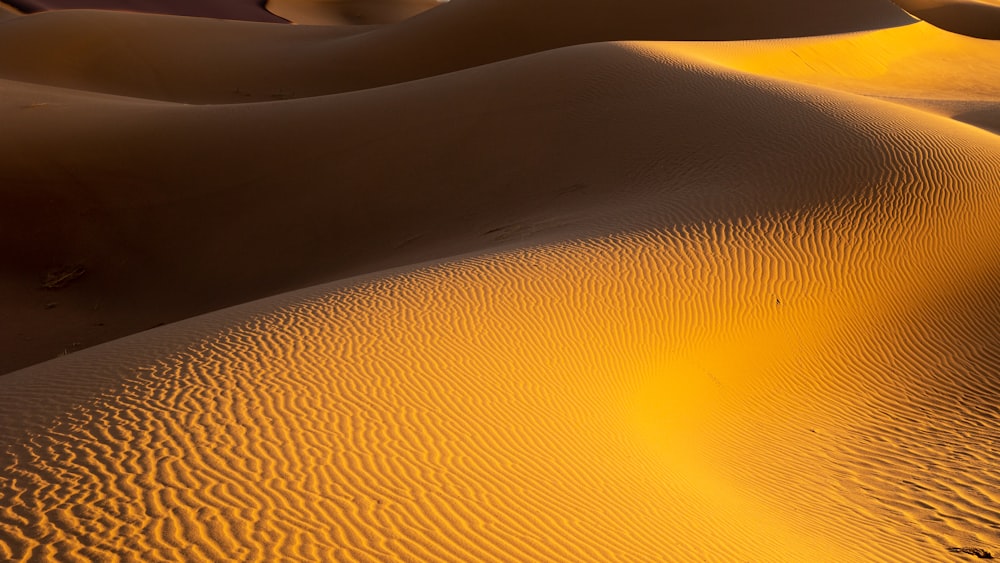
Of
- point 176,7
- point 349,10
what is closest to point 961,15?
point 176,7

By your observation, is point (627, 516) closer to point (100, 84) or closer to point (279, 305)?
point (279, 305)

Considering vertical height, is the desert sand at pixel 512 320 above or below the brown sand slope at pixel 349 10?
above

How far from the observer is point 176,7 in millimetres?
42938

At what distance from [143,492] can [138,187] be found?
420 inches

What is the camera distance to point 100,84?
2458 centimetres

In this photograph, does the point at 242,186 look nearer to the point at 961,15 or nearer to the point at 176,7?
the point at 961,15

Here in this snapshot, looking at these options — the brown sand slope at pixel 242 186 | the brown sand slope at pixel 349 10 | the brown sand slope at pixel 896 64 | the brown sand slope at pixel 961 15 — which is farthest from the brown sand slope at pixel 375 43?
the brown sand slope at pixel 349 10

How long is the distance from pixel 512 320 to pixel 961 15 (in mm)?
34260

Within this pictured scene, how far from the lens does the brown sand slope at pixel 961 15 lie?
3206 centimetres

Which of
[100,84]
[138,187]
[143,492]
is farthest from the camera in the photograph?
[100,84]

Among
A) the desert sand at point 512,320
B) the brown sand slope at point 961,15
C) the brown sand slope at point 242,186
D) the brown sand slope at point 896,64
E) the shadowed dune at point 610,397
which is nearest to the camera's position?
the shadowed dune at point 610,397

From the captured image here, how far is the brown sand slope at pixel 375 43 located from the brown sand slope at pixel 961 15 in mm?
7346

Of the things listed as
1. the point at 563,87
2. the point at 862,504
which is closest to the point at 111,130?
the point at 563,87

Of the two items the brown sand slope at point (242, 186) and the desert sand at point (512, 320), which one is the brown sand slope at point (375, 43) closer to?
the desert sand at point (512, 320)
